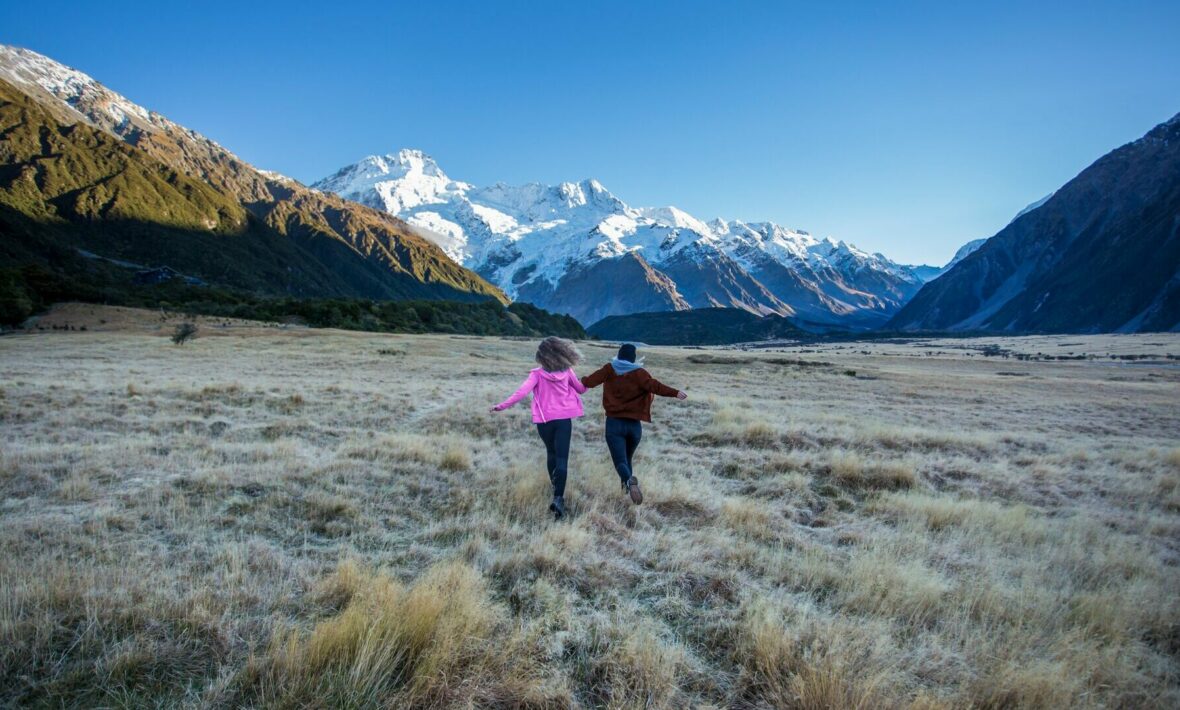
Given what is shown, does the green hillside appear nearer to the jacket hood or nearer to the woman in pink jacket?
the woman in pink jacket

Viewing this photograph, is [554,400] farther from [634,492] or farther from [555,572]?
[555,572]

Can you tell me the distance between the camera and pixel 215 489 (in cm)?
654

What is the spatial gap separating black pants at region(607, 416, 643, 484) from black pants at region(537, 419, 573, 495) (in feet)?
2.25

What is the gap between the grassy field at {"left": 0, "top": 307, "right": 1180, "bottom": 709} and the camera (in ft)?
10.0

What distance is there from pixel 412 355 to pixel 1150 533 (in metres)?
39.2

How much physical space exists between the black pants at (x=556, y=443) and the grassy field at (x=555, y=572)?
1.51 ft

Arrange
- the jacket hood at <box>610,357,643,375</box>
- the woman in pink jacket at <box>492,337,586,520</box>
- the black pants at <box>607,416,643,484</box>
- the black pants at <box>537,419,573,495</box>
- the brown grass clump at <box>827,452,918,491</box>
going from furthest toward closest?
the brown grass clump at <box>827,452,918,491</box>, the jacket hood at <box>610,357,643,375</box>, the black pants at <box>607,416,643,484</box>, the woman in pink jacket at <box>492,337,586,520</box>, the black pants at <box>537,419,573,495</box>

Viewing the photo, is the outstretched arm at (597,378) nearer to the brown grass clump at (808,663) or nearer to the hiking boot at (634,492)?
the hiking boot at (634,492)

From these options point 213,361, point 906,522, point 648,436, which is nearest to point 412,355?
point 213,361

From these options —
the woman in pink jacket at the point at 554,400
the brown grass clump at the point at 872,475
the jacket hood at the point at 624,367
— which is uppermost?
the jacket hood at the point at 624,367

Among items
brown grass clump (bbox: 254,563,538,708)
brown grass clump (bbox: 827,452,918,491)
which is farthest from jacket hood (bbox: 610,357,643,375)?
brown grass clump (bbox: 827,452,918,491)

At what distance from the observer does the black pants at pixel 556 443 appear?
672 centimetres

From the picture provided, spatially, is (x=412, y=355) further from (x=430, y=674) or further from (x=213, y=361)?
(x=430, y=674)

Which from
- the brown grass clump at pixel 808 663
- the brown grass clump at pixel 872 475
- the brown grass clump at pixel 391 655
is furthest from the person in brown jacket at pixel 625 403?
the brown grass clump at pixel 872 475
